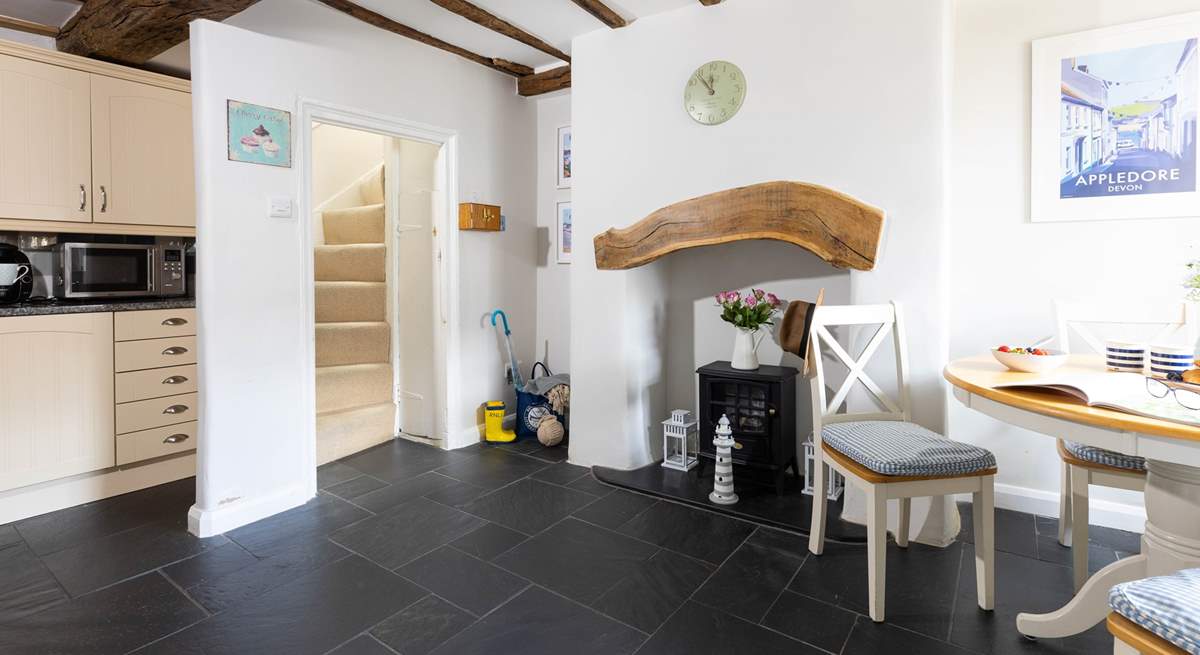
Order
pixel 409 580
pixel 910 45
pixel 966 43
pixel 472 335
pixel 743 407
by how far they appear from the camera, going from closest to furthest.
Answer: pixel 409 580 < pixel 910 45 < pixel 966 43 < pixel 743 407 < pixel 472 335

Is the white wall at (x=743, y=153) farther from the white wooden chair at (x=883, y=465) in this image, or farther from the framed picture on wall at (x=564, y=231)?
the framed picture on wall at (x=564, y=231)

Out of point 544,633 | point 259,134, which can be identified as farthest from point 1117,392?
point 259,134

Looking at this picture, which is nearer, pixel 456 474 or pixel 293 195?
pixel 293 195

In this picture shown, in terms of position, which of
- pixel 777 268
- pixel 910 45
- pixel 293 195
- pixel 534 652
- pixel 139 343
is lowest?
pixel 534 652

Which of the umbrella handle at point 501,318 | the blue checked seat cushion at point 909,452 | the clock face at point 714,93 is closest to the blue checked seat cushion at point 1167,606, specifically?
the blue checked seat cushion at point 909,452

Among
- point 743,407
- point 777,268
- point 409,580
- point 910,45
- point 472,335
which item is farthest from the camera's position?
point 472,335

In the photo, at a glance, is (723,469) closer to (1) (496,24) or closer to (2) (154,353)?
(1) (496,24)

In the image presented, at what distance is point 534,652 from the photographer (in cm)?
182

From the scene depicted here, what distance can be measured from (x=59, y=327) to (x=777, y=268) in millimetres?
3552

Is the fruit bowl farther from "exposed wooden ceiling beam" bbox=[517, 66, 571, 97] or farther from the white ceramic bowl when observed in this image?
"exposed wooden ceiling beam" bbox=[517, 66, 571, 97]

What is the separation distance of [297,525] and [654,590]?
5.48ft

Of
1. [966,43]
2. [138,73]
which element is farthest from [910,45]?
[138,73]

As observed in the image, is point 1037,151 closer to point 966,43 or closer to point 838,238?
point 966,43

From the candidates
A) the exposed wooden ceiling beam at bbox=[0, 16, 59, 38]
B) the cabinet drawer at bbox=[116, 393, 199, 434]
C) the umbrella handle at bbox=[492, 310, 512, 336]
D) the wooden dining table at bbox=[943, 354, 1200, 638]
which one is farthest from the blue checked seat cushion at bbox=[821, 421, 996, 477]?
the exposed wooden ceiling beam at bbox=[0, 16, 59, 38]
